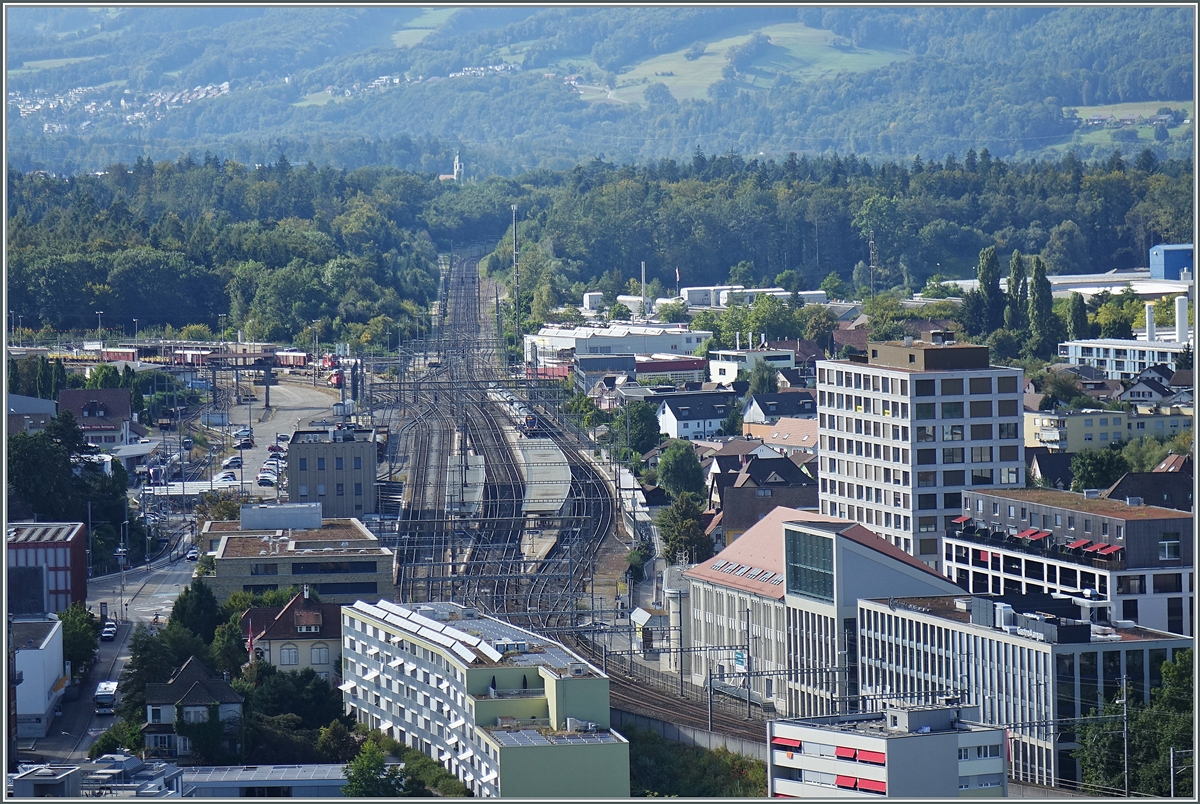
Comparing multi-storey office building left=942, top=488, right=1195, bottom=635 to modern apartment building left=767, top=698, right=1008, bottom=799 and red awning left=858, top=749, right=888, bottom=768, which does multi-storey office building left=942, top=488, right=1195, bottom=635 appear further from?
red awning left=858, top=749, right=888, bottom=768

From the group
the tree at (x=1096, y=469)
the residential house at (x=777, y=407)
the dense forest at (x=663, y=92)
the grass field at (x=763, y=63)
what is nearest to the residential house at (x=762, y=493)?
the tree at (x=1096, y=469)

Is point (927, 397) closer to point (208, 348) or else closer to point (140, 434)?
point (140, 434)

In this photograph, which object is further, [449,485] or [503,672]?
[449,485]

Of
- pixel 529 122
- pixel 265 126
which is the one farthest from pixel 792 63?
pixel 265 126

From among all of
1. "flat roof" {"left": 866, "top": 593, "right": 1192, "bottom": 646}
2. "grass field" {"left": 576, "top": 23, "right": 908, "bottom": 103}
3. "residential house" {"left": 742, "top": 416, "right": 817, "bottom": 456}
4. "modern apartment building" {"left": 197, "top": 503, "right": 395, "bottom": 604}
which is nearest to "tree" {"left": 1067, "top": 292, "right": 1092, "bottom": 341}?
"residential house" {"left": 742, "top": 416, "right": 817, "bottom": 456}

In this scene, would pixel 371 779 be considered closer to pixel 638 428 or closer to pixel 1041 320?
pixel 638 428

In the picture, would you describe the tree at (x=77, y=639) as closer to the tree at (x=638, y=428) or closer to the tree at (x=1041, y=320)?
the tree at (x=638, y=428)

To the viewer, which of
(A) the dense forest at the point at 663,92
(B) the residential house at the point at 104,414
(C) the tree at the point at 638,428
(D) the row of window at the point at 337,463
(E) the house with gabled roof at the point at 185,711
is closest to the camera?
(E) the house with gabled roof at the point at 185,711
